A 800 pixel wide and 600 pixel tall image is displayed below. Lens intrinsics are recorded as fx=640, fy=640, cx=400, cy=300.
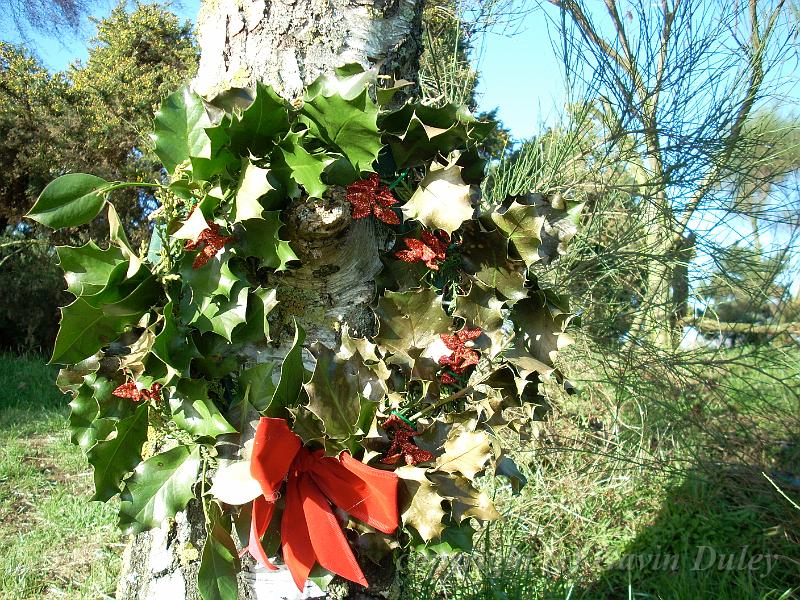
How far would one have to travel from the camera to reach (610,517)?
290cm

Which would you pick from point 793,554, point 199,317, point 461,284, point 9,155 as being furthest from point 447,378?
point 9,155

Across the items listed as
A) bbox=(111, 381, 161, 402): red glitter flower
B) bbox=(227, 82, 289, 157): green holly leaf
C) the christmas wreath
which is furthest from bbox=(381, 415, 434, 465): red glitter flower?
bbox=(227, 82, 289, 157): green holly leaf

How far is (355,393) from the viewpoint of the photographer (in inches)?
36.3

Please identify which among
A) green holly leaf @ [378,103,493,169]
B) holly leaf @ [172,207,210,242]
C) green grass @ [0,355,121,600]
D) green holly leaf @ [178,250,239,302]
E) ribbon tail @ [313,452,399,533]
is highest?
green holly leaf @ [378,103,493,169]

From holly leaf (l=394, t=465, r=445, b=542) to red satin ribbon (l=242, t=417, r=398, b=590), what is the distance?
0.02 m

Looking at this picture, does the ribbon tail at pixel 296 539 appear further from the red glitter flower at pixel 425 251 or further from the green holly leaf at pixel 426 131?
the green holly leaf at pixel 426 131

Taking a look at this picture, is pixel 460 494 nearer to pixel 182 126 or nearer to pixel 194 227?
pixel 194 227

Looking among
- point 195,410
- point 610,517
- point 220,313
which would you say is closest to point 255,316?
point 220,313

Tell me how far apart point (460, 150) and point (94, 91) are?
21.8ft

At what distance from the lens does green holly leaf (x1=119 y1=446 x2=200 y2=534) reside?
92cm

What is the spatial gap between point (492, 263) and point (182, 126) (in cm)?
52

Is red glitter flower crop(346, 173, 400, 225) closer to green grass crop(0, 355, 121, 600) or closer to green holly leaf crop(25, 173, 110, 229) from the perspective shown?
green holly leaf crop(25, 173, 110, 229)

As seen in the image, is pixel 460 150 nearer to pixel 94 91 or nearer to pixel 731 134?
pixel 731 134

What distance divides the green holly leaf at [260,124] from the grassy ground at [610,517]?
1.46 metres
